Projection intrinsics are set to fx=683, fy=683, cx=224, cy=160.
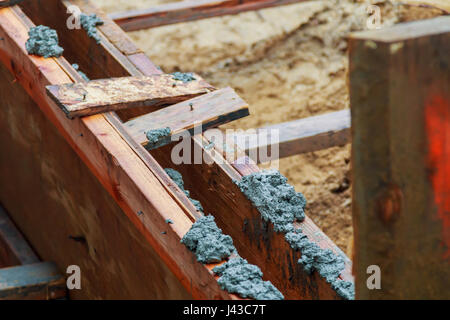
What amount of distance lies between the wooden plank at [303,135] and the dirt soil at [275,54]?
1973 millimetres

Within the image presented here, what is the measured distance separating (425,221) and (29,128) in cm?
212

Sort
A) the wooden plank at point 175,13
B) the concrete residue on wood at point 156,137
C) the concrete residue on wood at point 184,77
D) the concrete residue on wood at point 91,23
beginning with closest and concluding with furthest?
the concrete residue on wood at point 156,137 < the concrete residue on wood at point 184,77 < the concrete residue on wood at point 91,23 < the wooden plank at point 175,13

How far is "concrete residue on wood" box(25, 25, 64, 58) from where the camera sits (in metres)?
2.64

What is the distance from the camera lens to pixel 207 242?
71.0 inches

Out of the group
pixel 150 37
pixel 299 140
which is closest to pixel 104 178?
pixel 299 140

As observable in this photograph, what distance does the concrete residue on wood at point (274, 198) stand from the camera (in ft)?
6.76

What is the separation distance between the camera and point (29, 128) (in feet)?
9.71

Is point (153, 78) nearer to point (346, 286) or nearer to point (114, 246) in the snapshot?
point (114, 246)

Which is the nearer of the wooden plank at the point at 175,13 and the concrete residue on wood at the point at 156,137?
the concrete residue on wood at the point at 156,137

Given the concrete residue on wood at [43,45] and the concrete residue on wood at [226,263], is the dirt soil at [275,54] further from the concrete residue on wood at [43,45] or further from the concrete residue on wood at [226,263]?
the concrete residue on wood at [226,263]

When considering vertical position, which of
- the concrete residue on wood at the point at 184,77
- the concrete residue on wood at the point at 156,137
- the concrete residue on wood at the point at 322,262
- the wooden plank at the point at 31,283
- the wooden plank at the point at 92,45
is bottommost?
the wooden plank at the point at 31,283

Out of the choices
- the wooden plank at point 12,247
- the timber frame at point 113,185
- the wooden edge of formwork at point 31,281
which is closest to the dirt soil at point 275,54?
the timber frame at point 113,185

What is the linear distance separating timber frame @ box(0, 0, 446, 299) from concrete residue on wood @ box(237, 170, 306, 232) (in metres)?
0.04

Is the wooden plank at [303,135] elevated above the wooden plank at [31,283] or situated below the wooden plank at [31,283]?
above
